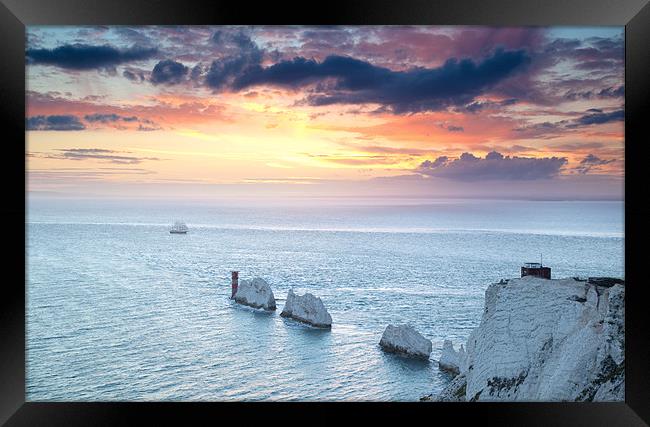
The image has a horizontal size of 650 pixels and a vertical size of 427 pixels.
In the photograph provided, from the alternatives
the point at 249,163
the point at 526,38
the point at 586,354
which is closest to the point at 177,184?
the point at 249,163

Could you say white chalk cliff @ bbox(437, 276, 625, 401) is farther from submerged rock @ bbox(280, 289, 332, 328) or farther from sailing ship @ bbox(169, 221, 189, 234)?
sailing ship @ bbox(169, 221, 189, 234)

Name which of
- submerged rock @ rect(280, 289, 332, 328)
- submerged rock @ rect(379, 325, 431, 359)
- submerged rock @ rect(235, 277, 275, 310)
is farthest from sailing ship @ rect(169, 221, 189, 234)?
submerged rock @ rect(379, 325, 431, 359)

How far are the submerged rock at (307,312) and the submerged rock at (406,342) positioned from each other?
224 cm

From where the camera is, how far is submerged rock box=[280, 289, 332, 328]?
14883 mm

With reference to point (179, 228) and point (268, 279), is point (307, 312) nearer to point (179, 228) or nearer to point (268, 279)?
point (268, 279)

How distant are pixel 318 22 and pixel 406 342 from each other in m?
11.1

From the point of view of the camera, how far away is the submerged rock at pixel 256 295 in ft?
53.9

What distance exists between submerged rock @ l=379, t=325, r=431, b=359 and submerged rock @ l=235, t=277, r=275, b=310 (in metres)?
4.48

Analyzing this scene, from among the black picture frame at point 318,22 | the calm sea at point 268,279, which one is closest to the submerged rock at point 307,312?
the calm sea at point 268,279

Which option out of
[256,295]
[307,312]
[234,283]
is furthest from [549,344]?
[234,283]

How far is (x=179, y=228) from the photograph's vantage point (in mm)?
22031

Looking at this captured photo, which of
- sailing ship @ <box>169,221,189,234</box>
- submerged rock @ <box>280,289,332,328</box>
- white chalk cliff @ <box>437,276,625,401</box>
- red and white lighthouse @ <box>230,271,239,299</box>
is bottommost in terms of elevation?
submerged rock @ <box>280,289,332,328</box>

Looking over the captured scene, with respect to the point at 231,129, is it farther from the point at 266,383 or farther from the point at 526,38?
the point at 526,38

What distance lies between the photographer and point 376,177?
671 inches
